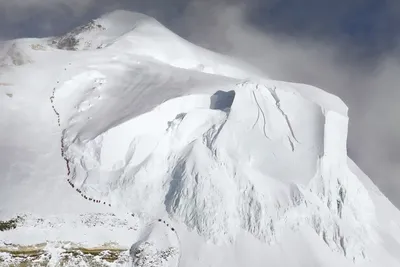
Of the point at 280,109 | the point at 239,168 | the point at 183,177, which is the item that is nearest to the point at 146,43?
the point at 280,109

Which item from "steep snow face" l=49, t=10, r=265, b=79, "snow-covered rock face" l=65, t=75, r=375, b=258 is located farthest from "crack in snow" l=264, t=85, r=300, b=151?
"steep snow face" l=49, t=10, r=265, b=79

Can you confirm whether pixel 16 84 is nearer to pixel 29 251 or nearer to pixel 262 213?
pixel 29 251

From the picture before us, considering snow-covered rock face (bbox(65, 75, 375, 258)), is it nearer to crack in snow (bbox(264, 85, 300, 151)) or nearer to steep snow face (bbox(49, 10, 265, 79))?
Answer: crack in snow (bbox(264, 85, 300, 151))

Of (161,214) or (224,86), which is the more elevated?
(224,86)

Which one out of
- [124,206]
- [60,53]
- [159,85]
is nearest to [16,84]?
[60,53]

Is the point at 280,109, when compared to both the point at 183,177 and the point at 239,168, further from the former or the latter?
the point at 183,177

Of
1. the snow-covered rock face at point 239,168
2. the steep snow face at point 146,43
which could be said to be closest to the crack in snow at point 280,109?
the snow-covered rock face at point 239,168

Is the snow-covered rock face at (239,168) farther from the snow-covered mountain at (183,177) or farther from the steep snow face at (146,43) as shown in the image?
the steep snow face at (146,43)

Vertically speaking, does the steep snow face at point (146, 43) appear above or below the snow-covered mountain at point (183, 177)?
above
